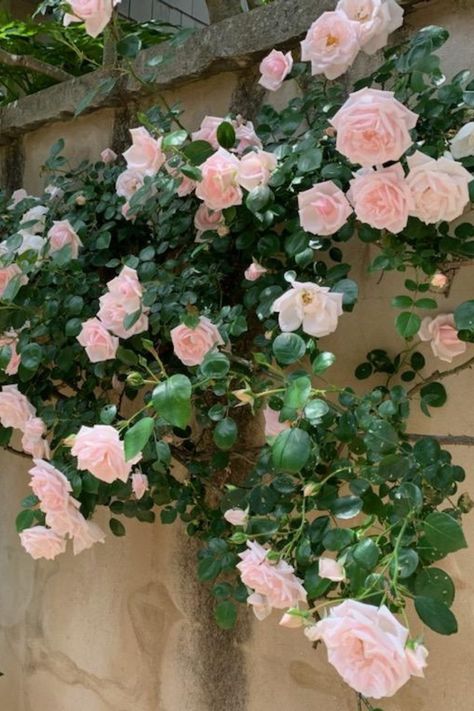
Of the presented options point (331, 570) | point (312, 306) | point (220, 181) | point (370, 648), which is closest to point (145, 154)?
point (220, 181)

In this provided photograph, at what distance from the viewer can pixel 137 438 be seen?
88 centimetres

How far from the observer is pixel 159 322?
1.13 metres

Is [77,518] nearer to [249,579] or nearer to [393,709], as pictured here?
[249,579]

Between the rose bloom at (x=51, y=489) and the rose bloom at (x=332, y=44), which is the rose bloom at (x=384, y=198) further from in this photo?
the rose bloom at (x=51, y=489)

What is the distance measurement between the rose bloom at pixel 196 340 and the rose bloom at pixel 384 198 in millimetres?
282

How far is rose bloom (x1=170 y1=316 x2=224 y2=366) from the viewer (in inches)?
40.7

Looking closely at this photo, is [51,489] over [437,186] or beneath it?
beneath

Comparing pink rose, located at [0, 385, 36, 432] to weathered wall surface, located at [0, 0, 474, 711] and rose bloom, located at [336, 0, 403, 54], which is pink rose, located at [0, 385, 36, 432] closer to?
weathered wall surface, located at [0, 0, 474, 711]

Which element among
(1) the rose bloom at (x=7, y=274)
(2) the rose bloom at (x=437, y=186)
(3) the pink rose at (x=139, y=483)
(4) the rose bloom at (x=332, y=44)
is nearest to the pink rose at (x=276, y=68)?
(4) the rose bloom at (x=332, y=44)

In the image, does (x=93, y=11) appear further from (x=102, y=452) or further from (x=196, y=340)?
(x=102, y=452)

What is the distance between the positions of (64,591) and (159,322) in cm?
80

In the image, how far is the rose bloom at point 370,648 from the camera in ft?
2.27

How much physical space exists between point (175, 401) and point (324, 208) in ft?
1.14

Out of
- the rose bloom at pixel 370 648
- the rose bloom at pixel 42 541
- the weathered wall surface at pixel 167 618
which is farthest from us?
the rose bloom at pixel 42 541
